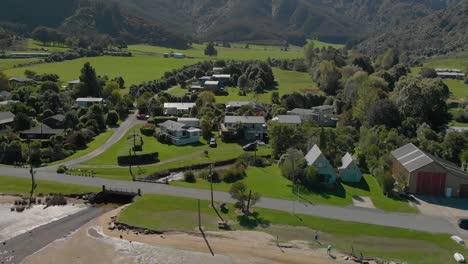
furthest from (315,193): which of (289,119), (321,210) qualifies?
(289,119)

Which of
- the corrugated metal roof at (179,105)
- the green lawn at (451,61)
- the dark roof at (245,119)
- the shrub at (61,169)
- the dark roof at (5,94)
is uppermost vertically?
the green lawn at (451,61)

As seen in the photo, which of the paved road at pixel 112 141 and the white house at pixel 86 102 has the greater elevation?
the white house at pixel 86 102

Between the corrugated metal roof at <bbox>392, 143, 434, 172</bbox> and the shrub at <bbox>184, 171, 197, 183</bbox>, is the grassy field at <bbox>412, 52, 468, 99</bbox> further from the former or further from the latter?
the shrub at <bbox>184, 171, 197, 183</bbox>

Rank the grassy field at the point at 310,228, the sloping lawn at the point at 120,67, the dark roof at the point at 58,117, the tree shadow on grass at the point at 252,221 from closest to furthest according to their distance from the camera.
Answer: the grassy field at the point at 310,228
the tree shadow on grass at the point at 252,221
the dark roof at the point at 58,117
the sloping lawn at the point at 120,67

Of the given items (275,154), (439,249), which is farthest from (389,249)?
(275,154)

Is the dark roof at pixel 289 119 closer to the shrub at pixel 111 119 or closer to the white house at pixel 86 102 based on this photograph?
the shrub at pixel 111 119

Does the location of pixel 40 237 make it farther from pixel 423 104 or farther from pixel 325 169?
pixel 423 104

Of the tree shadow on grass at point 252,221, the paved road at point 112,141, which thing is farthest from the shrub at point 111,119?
the tree shadow on grass at point 252,221
